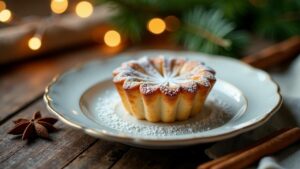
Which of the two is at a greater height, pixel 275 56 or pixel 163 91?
pixel 163 91

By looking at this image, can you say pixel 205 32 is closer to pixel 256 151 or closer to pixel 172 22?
pixel 172 22

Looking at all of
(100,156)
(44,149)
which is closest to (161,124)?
(100,156)

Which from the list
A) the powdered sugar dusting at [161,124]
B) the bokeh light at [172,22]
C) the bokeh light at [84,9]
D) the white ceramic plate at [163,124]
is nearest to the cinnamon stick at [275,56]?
the white ceramic plate at [163,124]

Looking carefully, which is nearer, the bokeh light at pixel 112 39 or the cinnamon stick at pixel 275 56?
the cinnamon stick at pixel 275 56

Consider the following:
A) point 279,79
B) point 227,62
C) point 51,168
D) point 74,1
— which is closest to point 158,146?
point 51,168

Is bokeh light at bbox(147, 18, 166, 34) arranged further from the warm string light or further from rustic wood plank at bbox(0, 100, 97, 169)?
rustic wood plank at bbox(0, 100, 97, 169)

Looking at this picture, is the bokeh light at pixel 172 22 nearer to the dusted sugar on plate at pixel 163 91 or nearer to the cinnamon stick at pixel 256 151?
the dusted sugar on plate at pixel 163 91

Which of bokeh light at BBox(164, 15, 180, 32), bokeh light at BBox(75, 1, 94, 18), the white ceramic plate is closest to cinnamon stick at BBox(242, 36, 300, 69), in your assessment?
the white ceramic plate
